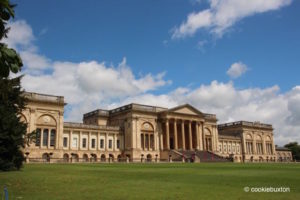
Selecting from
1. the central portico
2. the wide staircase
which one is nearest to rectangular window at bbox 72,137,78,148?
the central portico

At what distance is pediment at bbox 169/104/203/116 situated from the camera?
80.0m

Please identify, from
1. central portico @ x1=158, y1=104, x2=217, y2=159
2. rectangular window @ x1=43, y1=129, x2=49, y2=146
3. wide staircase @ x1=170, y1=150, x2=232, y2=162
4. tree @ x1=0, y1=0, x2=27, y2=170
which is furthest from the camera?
central portico @ x1=158, y1=104, x2=217, y2=159

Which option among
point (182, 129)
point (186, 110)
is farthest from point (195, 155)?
point (186, 110)

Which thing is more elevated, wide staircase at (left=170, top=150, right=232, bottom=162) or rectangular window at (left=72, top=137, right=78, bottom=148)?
rectangular window at (left=72, top=137, right=78, bottom=148)

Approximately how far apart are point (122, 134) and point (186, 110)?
1852 cm

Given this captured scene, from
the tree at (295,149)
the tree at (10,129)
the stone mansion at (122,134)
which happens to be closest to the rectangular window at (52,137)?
the stone mansion at (122,134)

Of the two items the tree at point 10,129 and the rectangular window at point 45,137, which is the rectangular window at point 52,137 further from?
the tree at point 10,129

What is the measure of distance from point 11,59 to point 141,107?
241 ft

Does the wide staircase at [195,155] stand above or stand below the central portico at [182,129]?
below

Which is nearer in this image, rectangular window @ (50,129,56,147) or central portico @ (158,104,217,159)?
rectangular window @ (50,129,56,147)

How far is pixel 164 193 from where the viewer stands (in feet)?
40.9

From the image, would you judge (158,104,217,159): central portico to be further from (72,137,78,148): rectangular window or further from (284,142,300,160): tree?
(284,142,300,160): tree

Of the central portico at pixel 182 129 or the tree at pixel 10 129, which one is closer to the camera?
the tree at pixel 10 129

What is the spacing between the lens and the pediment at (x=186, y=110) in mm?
79975
